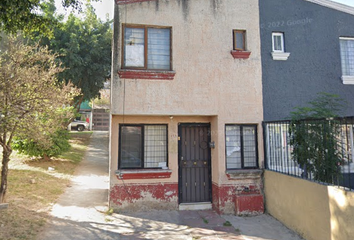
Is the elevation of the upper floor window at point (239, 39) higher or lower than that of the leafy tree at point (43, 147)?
higher

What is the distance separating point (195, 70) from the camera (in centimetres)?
722

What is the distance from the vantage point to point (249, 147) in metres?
7.47

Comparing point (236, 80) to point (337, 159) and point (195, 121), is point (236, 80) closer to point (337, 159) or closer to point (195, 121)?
point (195, 121)

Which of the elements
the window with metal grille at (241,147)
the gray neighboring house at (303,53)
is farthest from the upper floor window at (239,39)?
the window with metal grille at (241,147)

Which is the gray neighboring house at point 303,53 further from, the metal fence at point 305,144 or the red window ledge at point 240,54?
the metal fence at point 305,144

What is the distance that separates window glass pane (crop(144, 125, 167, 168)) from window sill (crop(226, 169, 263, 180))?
1.89 meters

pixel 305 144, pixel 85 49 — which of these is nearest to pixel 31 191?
pixel 305 144

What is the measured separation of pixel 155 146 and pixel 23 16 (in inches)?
196

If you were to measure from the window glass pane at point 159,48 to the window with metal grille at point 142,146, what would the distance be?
1.82 m

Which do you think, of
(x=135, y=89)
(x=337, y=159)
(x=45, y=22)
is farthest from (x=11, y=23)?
(x=337, y=159)

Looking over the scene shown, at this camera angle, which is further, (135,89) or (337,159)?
(135,89)

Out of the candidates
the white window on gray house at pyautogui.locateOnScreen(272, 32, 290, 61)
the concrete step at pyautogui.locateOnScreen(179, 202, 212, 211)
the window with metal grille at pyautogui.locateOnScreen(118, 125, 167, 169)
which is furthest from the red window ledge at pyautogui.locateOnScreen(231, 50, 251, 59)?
the concrete step at pyautogui.locateOnScreen(179, 202, 212, 211)

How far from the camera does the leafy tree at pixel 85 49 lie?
52.6ft

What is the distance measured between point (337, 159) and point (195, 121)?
12.4ft
